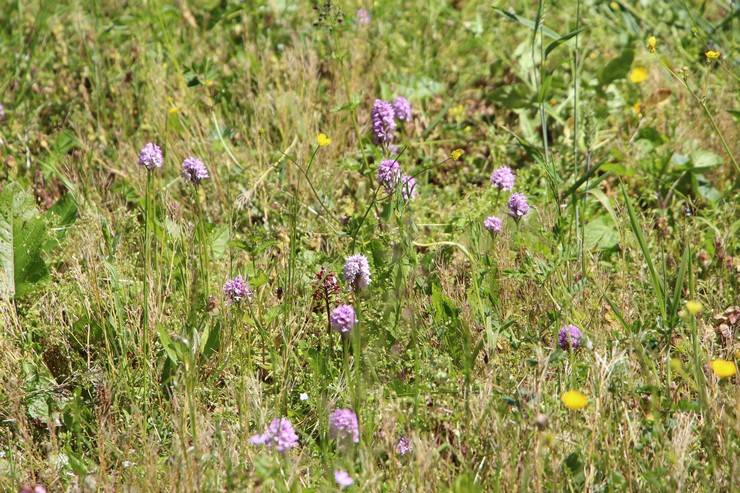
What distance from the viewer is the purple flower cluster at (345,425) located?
2121 mm

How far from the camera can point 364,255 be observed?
2.83 metres

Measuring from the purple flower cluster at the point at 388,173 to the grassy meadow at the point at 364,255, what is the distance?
12mm

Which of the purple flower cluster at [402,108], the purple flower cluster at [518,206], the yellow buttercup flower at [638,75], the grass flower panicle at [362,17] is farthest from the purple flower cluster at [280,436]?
the grass flower panicle at [362,17]

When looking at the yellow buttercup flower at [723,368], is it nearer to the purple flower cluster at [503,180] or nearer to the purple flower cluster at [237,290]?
the purple flower cluster at [503,180]

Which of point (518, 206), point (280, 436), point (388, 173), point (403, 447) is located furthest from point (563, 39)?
point (280, 436)

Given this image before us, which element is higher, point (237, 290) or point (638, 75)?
point (638, 75)

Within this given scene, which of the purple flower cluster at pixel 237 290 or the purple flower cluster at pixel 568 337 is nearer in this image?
the purple flower cluster at pixel 568 337

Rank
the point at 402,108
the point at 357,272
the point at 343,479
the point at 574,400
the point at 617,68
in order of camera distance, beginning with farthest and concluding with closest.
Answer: the point at 617,68
the point at 402,108
the point at 357,272
the point at 574,400
the point at 343,479

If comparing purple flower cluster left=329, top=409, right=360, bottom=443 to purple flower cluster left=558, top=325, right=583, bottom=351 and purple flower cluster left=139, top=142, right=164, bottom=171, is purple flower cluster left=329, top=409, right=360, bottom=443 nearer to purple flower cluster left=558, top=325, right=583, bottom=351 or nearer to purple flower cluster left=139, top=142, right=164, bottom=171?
purple flower cluster left=558, top=325, right=583, bottom=351

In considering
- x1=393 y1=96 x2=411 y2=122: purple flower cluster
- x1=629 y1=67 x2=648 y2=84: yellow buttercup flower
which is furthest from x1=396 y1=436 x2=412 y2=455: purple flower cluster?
x1=629 y1=67 x2=648 y2=84: yellow buttercup flower

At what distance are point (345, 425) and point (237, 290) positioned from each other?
63 cm

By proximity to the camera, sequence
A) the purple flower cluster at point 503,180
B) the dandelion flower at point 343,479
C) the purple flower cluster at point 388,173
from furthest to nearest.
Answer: the purple flower cluster at point 503,180 < the purple flower cluster at point 388,173 < the dandelion flower at point 343,479

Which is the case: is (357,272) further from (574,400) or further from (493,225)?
(574,400)

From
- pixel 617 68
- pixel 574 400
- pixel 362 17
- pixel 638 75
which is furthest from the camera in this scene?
pixel 362 17
